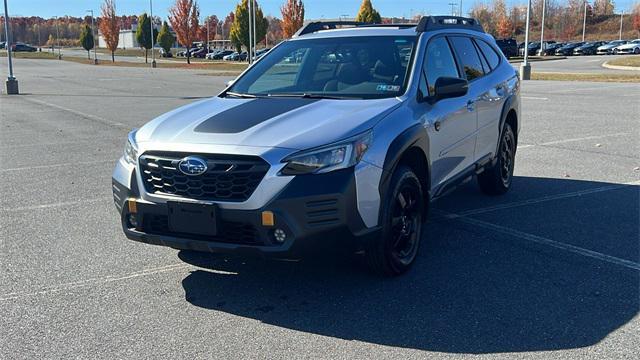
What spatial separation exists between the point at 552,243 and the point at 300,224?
2641 millimetres

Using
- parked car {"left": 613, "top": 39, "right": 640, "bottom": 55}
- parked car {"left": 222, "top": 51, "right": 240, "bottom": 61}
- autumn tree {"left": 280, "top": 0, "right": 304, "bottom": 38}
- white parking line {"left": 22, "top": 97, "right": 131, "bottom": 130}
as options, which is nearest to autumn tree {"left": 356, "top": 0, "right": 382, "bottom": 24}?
autumn tree {"left": 280, "top": 0, "right": 304, "bottom": 38}

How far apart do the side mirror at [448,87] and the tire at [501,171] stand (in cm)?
199

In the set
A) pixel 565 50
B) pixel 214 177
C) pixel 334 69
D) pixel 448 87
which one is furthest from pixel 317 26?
pixel 565 50

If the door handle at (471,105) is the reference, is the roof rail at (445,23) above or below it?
above

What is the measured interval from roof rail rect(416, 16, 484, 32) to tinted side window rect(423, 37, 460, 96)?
0.43 feet

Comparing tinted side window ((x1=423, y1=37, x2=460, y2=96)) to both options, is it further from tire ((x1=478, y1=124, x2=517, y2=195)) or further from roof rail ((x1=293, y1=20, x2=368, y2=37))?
tire ((x1=478, y1=124, x2=517, y2=195))

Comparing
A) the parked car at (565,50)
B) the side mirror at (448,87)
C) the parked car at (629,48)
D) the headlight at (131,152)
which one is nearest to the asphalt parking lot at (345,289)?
the headlight at (131,152)

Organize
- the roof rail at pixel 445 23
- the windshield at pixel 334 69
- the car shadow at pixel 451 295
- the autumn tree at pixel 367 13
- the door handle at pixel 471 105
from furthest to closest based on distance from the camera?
the autumn tree at pixel 367 13, the door handle at pixel 471 105, the roof rail at pixel 445 23, the windshield at pixel 334 69, the car shadow at pixel 451 295

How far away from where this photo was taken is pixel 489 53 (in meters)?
7.06

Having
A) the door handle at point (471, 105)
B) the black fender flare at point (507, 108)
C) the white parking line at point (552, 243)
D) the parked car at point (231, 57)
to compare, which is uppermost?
the parked car at point (231, 57)

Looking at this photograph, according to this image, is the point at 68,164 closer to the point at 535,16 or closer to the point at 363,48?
the point at 363,48

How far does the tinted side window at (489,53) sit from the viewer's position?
22.7 ft

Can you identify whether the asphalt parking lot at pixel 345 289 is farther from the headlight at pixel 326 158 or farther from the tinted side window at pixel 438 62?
the tinted side window at pixel 438 62

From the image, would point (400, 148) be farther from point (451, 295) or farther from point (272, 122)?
point (451, 295)
